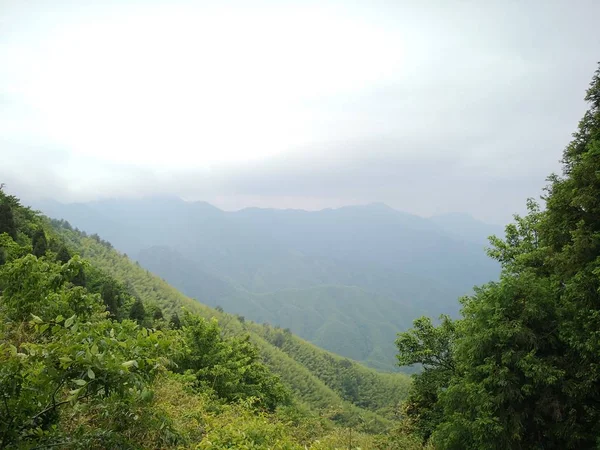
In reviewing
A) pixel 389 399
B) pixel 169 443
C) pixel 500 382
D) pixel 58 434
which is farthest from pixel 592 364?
pixel 389 399

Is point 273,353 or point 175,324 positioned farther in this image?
point 273,353

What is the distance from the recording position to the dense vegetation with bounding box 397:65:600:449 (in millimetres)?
9188

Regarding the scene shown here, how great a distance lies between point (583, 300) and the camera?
934 cm

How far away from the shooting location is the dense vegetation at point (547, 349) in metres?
9.19

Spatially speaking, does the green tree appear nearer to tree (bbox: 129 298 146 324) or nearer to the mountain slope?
tree (bbox: 129 298 146 324)

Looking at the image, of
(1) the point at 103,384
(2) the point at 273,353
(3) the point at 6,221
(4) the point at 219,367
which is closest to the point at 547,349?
(1) the point at 103,384

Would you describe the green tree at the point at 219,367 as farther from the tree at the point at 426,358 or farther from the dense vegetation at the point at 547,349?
the dense vegetation at the point at 547,349

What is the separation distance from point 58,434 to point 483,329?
11071mm

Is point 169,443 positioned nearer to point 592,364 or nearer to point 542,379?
point 542,379

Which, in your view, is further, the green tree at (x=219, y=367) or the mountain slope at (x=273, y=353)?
the mountain slope at (x=273, y=353)

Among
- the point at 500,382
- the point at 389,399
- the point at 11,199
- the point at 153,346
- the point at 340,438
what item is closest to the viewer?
the point at 153,346

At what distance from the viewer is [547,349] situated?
33.6 feet

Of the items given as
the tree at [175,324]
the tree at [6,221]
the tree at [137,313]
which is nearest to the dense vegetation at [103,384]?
the tree at [175,324]

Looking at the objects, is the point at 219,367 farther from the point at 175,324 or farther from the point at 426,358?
the point at 175,324
